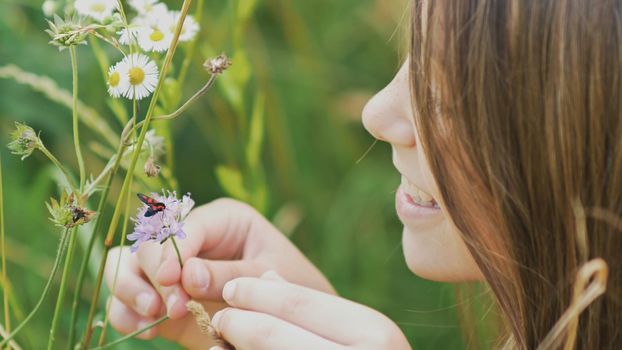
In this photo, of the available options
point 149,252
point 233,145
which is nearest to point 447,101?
point 149,252

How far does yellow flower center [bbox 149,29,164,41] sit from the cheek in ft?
1.05

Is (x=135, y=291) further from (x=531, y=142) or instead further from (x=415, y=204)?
(x=531, y=142)

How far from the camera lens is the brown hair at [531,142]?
1.92 ft

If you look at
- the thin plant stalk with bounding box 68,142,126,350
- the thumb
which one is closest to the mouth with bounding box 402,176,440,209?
the thumb

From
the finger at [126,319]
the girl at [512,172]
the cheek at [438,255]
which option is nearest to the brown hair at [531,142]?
the girl at [512,172]

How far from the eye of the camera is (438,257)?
0.79 meters

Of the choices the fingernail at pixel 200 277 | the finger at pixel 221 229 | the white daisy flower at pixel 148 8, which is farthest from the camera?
the finger at pixel 221 229

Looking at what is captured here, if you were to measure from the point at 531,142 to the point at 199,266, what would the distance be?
27 centimetres

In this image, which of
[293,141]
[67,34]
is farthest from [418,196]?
[293,141]

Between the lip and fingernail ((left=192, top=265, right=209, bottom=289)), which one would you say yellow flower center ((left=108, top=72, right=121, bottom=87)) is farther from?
the lip

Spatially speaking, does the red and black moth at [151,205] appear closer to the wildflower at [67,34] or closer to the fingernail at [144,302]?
the wildflower at [67,34]

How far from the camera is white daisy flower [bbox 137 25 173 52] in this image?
553 millimetres

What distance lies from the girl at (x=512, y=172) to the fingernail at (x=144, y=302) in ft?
0.20

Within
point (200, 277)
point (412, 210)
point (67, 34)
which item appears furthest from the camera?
point (412, 210)
